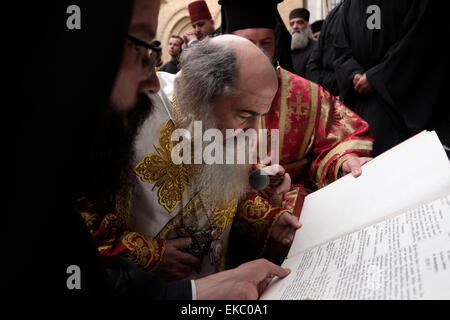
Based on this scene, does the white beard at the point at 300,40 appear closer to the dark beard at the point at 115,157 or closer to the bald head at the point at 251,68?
the bald head at the point at 251,68

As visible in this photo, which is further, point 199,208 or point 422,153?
point 199,208

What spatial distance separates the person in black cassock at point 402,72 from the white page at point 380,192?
4.45 ft

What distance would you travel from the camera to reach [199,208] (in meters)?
1.58

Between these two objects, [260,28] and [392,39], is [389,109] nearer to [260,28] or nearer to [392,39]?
[392,39]

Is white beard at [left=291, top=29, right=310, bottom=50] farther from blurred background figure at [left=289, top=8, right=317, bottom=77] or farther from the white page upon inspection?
the white page

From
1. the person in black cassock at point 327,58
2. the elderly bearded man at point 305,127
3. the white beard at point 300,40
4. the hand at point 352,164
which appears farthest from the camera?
the white beard at point 300,40

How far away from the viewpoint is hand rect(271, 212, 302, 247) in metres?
1.62

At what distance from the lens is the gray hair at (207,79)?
165cm

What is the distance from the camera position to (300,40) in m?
6.01

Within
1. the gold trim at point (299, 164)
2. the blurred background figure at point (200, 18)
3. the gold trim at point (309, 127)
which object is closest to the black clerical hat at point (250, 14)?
the gold trim at point (309, 127)

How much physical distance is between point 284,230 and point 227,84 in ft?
2.38

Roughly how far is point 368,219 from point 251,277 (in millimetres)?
460
